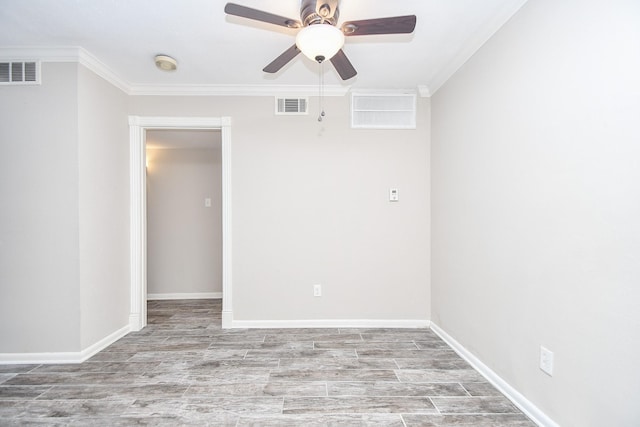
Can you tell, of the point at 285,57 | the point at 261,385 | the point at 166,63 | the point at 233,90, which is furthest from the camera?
the point at 233,90

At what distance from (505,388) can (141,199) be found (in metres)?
3.56

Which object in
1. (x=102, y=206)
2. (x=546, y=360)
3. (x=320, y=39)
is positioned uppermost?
(x=320, y=39)

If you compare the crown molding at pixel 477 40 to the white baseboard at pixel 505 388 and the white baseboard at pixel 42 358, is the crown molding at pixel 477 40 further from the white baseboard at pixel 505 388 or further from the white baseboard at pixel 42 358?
the white baseboard at pixel 42 358

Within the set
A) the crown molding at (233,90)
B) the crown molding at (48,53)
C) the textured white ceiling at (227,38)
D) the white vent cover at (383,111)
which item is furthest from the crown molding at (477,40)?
the crown molding at (48,53)

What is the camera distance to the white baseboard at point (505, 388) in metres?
1.66

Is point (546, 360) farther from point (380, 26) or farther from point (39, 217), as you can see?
point (39, 217)

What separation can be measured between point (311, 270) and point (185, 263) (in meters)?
2.30

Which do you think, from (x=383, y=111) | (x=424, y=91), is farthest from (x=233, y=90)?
(x=424, y=91)

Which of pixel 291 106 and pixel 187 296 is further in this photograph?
pixel 187 296

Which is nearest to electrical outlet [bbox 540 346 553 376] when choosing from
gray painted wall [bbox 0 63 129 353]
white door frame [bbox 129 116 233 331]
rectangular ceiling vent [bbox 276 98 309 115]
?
white door frame [bbox 129 116 233 331]

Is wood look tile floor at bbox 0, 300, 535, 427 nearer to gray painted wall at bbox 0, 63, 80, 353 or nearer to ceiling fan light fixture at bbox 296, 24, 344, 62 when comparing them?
gray painted wall at bbox 0, 63, 80, 353

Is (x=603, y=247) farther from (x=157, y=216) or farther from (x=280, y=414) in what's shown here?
(x=157, y=216)

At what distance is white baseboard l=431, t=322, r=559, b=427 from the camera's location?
1658mm

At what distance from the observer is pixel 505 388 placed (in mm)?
1938
